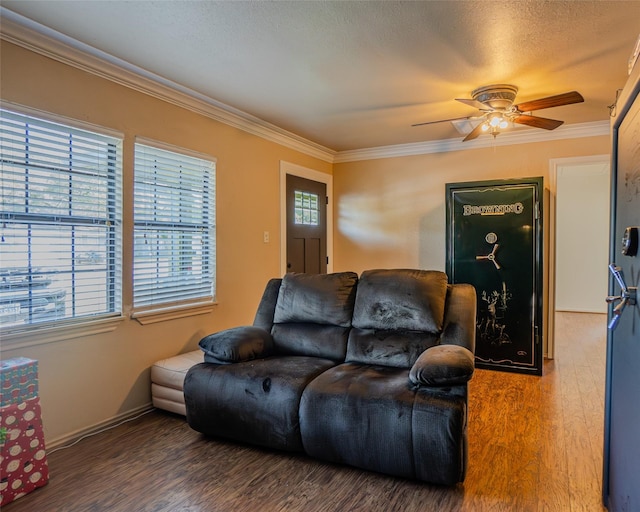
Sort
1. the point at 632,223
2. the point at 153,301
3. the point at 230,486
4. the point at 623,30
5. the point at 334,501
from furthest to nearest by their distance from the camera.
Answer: the point at 153,301 → the point at 623,30 → the point at 230,486 → the point at 334,501 → the point at 632,223

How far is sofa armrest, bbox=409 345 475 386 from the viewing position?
2.06 metres

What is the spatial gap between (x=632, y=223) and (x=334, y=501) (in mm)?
1706

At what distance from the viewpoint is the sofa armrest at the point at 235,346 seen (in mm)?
2676

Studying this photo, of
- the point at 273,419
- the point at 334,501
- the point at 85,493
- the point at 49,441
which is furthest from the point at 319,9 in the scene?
the point at 49,441

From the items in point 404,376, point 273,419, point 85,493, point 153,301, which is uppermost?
point 153,301

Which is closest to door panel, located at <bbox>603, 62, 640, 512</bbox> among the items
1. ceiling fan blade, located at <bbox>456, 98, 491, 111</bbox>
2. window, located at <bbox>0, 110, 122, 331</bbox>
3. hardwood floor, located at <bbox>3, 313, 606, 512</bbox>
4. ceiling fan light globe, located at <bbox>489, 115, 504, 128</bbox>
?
hardwood floor, located at <bbox>3, 313, 606, 512</bbox>

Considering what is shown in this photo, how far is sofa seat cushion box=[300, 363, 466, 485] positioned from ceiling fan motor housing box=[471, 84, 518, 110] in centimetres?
226

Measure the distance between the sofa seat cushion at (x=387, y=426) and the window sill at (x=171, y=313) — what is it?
144 centimetres

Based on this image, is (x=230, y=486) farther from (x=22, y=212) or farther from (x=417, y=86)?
(x=417, y=86)

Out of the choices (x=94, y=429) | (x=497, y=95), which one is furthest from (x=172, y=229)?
(x=497, y=95)

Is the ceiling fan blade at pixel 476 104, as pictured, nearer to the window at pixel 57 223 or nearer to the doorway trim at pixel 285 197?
the doorway trim at pixel 285 197

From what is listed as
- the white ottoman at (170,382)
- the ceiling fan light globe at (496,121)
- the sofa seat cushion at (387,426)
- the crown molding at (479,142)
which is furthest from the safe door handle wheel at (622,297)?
the crown molding at (479,142)

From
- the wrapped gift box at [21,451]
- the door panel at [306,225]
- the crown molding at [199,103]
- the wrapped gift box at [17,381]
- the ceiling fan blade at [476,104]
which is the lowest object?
the wrapped gift box at [21,451]

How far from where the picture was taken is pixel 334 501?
200 centimetres
